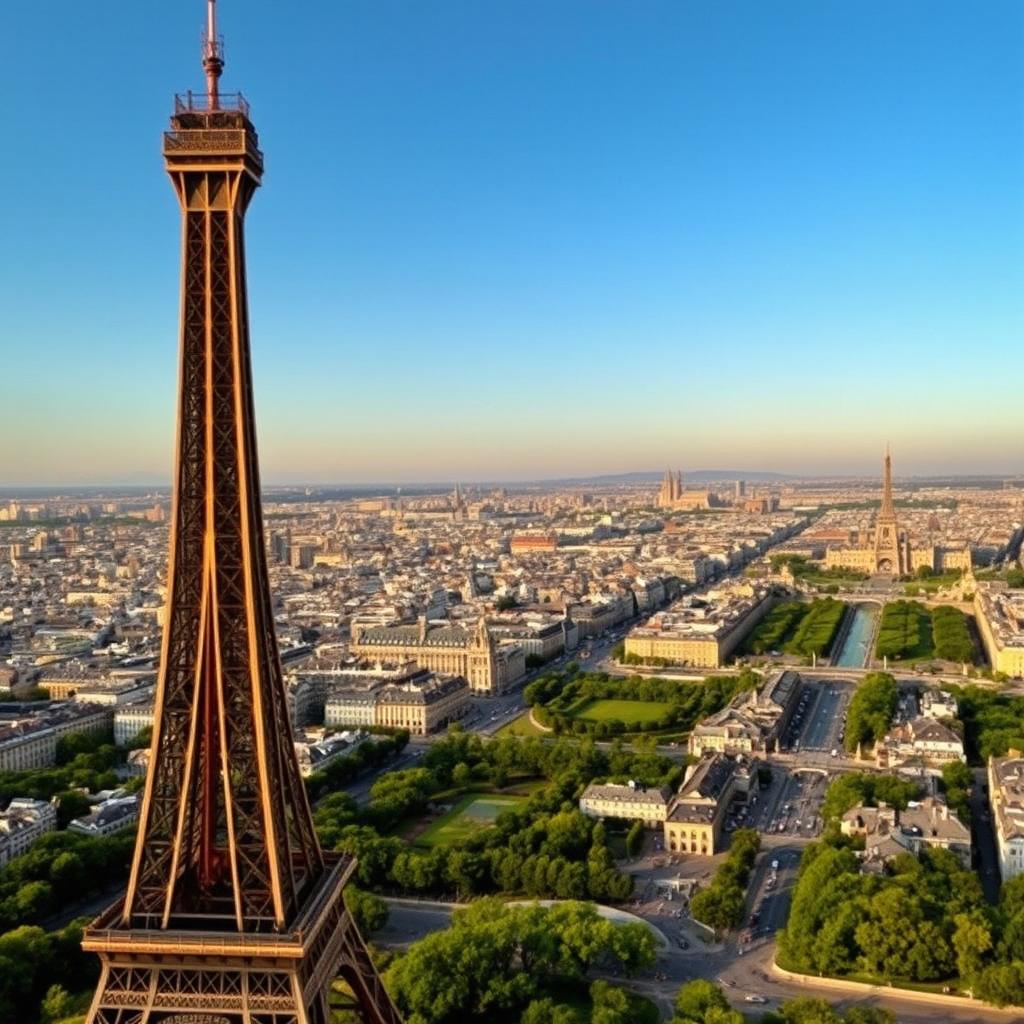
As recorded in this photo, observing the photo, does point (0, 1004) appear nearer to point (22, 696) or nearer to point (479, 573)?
point (22, 696)

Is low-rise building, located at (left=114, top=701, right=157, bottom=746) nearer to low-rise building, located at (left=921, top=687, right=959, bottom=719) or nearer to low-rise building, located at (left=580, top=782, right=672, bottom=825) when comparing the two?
low-rise building, located at (left=580, top=782, right=672, bottom=825)

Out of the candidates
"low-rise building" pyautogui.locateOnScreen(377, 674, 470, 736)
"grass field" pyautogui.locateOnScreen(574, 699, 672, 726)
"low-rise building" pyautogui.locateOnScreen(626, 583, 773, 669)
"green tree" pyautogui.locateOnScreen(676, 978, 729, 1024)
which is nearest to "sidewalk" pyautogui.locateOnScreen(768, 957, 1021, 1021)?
"green tree" pyautogui.locateOnScreen(676, 978, 729, 1024)

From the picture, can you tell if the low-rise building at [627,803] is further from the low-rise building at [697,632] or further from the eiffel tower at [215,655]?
the low-rise building at [697,632]

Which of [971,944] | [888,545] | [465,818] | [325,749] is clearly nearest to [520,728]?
[325,749]

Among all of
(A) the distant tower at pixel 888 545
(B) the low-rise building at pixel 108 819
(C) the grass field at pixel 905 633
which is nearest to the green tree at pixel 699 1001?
(B) the low-rise building at pixel 108 819

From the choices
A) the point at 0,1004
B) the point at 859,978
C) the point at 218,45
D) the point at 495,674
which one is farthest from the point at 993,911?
the point at 495,674

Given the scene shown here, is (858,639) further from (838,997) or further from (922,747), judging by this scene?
(838,997)
